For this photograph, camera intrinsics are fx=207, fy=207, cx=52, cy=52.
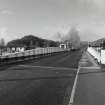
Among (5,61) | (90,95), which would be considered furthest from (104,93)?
(5,61)

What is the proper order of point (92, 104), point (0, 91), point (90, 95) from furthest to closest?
point (0, 91)
point (90, 95)
point (92, 104)

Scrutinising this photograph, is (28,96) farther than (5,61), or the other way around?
(5,61)

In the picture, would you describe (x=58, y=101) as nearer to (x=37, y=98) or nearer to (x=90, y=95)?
(x=37, y=98)

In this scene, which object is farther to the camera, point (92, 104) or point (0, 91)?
point (0, 91)

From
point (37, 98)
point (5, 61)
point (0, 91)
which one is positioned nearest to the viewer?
point (37, 98)

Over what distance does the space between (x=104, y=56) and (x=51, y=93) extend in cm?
1602

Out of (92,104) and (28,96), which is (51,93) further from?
(92,104)

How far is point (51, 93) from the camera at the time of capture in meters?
8.84

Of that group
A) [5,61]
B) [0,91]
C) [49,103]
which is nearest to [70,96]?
[49,103]

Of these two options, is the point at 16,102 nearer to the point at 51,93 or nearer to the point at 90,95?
the point at 51,93

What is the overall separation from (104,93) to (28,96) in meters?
3.28

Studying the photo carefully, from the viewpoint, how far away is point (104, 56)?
23641 millimetres

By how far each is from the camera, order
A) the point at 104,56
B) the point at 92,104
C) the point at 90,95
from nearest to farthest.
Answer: the point at 92,104 < the point at 90,95 < the point at 104,56

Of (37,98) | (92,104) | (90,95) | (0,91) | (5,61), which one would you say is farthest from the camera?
(5,61)
